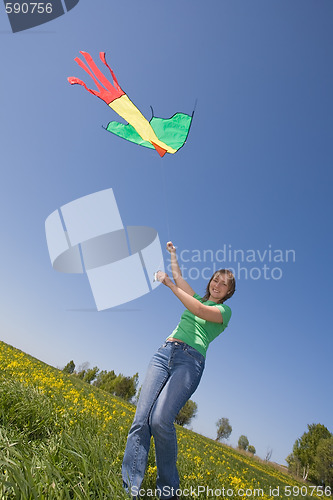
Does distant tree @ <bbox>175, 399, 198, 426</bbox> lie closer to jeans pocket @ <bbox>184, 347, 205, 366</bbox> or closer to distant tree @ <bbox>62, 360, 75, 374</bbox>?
distant tree @ <bbox>62, 360, 75, 374</bbox>

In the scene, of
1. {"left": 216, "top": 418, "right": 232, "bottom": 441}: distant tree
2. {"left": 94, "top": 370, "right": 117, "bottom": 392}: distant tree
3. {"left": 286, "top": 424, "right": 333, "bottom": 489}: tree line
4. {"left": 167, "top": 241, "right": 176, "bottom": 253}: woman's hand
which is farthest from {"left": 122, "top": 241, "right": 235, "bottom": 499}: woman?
{"left": 216, "top": 418, "right": 232, "bottom": 441}: distant tree

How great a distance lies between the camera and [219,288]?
3.42 m

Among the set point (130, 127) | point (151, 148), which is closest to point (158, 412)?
point (151, 148)

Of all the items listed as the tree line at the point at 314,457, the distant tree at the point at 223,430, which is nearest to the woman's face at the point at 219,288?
the tree line at the point at 314,457

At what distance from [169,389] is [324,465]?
2339 inches

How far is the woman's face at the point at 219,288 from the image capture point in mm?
3404

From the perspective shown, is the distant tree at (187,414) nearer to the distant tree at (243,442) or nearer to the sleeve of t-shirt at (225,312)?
the distant tree at (243,442)

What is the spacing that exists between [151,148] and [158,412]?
4290 mm

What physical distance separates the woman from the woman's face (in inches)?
8.9

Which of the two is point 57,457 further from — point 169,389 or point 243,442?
point 243,442

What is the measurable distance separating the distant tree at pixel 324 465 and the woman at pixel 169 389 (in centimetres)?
5806

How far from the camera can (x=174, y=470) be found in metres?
2.72

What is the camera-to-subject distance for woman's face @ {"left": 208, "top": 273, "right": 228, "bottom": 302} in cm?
340

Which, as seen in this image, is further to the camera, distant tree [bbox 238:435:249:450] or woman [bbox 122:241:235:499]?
distant tree [bbox 238:435:249:450]
